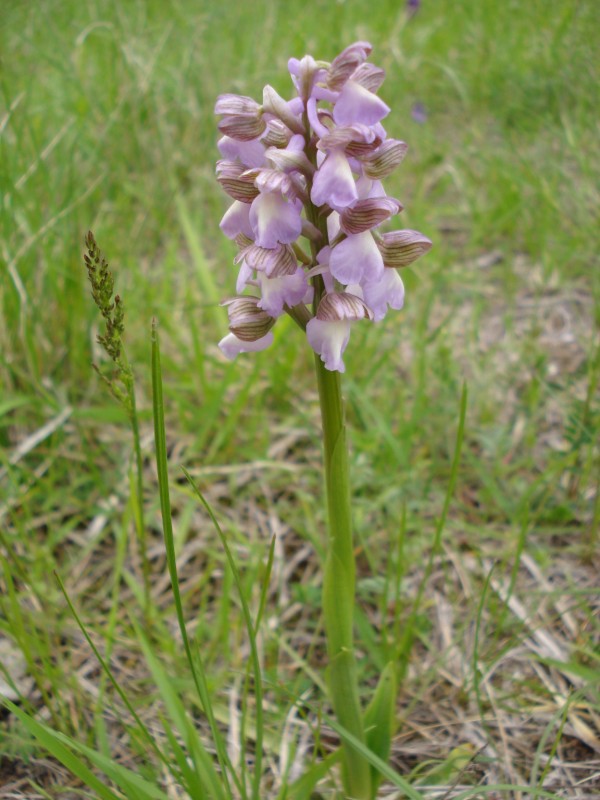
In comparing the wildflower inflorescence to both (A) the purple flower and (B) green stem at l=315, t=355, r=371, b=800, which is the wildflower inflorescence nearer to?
(B) green stem at l=315, t=355, r=371, b=800

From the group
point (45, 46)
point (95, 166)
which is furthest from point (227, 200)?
point (45, 46)

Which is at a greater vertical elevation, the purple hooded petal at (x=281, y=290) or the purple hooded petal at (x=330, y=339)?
the purple hooded petal at (x=281, y=290)

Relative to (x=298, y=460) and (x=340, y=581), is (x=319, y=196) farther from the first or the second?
(x=298, y=460)

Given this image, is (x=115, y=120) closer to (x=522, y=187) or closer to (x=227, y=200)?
(x=227, y=200)

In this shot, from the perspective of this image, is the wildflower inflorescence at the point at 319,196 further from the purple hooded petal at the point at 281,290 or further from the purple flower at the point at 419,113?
the purple flower at the point at 419,113

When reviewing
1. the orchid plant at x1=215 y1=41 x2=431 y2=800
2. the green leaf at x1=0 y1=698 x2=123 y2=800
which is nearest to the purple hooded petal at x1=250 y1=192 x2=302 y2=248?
the orchid plant at x1=215 y1=41 x2=431 y2=800

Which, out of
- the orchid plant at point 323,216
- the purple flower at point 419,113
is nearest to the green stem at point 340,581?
the orchid plant at point 323,216

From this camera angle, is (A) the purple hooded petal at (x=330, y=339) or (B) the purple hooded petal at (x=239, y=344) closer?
(A) the purple hooded petal at (x=330, y=339)

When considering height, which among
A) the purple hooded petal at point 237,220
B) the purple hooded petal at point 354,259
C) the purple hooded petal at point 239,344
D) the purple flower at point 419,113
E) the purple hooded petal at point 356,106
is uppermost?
the purple flower at point 419,113

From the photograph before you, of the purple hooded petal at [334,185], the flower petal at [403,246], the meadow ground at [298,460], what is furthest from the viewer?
the meadow ground at [298,460]
